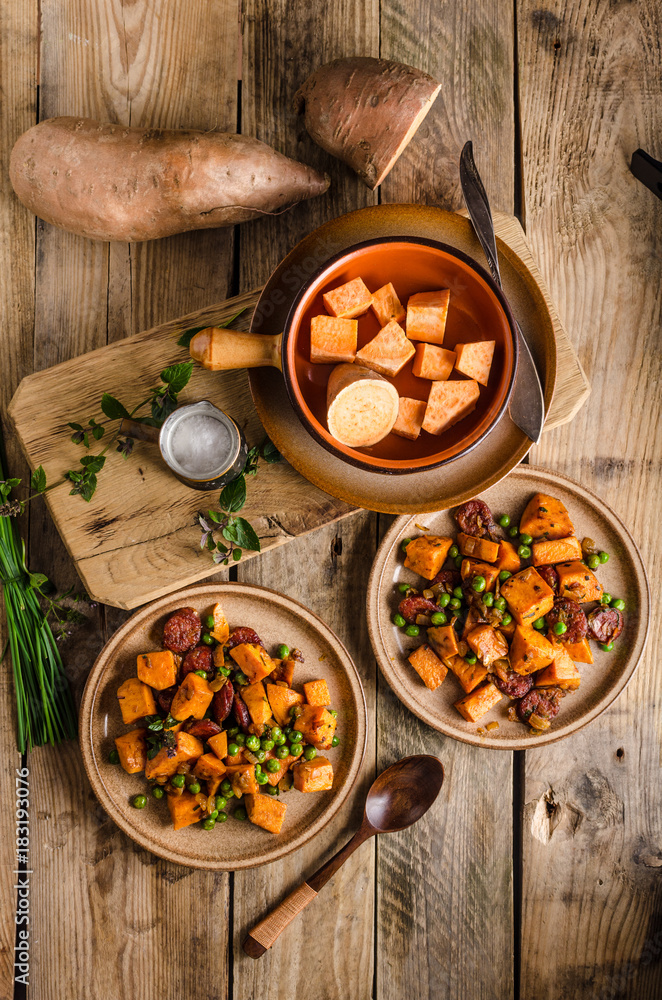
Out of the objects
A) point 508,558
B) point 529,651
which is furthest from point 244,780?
point 508,558

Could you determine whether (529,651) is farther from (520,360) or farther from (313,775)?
(520,360)

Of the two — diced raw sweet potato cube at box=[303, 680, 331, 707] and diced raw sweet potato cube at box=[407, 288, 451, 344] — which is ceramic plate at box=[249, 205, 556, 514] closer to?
diced raw sweet potato cube at box=[407, 288, 451, 344]

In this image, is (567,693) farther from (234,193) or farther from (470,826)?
(234,193)

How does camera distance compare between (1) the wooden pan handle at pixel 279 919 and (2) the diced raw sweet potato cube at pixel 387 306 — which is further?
(1) the wooden pan handle at pixel 279 919

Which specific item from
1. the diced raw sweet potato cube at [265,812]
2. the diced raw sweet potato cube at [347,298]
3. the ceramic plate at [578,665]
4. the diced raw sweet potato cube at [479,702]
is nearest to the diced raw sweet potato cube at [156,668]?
the diced raw sweet potato cube at [265,812]

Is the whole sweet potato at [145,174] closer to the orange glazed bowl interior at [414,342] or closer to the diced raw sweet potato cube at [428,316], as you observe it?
the orange glazed bowl interior at [414,342]

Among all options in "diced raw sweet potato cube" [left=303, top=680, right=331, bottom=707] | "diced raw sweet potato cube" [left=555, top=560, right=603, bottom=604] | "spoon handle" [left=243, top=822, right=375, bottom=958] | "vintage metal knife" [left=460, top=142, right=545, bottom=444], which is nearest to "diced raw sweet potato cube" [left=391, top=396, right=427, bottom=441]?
"vintage metal knife" [left=460, top=142, right=545, bottom=444]
